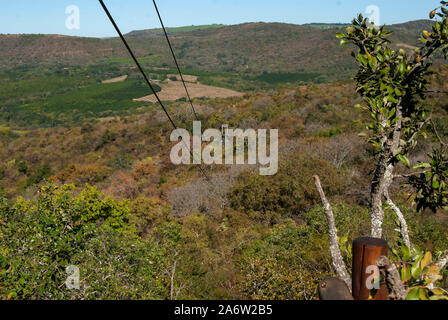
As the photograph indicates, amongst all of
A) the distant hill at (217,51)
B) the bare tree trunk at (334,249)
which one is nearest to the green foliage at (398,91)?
the bare tree trunk at (334,249)

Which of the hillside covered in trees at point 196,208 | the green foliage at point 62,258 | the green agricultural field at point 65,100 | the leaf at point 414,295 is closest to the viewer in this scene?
the leaf at point 414,295

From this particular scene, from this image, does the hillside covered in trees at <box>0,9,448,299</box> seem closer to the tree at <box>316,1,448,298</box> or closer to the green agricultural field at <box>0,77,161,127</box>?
the tree at <box>316,1,448,298</box>

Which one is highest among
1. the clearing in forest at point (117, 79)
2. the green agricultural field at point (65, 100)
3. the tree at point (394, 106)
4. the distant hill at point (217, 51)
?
the distant hill at point (217, 51)

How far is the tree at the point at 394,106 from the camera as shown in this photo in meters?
2.79

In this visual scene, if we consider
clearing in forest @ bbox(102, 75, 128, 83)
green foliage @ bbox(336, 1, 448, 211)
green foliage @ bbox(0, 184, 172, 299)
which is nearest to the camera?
green foliage @ bbox(336, 1, 448, 211)

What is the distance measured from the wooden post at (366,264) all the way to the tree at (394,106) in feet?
3.77

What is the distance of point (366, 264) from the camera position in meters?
1.68

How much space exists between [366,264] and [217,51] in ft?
574

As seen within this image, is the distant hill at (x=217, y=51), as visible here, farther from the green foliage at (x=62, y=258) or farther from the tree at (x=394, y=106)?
the tree at (x=394, y=106)

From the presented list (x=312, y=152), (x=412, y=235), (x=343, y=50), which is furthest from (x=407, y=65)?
(x=343, y=50)

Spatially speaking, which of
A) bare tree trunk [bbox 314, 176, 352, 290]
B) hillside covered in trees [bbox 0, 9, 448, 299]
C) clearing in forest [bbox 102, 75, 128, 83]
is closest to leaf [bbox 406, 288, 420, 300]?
bare tree trunk [bbox 314, 176, 352, 290]

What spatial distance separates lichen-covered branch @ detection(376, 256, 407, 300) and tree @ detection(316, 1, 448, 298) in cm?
121

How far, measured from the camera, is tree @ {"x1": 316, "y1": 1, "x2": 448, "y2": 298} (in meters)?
2.79

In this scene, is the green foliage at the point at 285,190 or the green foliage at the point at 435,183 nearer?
the green foliage at the point at 435,183
